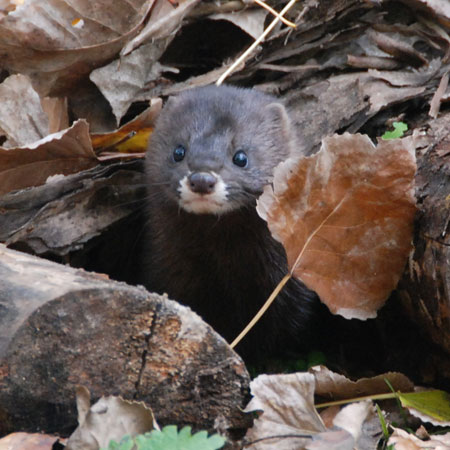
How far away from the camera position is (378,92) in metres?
4.70

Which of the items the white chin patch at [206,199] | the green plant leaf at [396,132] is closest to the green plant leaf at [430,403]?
the white chin patch at [206,199]

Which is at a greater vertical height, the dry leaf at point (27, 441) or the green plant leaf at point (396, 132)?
the green plant leaf at point (396, 132)

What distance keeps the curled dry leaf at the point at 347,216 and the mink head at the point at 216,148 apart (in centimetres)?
51

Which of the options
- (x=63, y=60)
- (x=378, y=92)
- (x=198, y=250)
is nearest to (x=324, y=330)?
(x=198, y=250)

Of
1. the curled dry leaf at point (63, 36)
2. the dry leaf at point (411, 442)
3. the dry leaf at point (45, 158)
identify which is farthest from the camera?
the curled dry leaf at point (63, 36)

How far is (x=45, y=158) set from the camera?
14.1ft

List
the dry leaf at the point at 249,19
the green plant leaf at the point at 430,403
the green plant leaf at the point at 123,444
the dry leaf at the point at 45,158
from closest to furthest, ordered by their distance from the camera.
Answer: the green plant leaf at the point at 123,444 → the green plant leaf at the point at 430,403 → the dry leaf at the point at 45,158 → the dry leaf at the point at 249,19

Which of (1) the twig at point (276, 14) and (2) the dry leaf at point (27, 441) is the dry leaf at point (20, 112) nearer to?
(1) the twig at point (276, 14)

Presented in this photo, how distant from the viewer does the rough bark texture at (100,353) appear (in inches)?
100

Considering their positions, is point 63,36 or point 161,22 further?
point 161,22

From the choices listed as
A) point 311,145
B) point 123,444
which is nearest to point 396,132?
point 311,145

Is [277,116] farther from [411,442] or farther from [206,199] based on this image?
[411,442]

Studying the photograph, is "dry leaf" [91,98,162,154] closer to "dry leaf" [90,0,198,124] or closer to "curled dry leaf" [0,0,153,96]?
"dry leaf" [90,0,198,124]

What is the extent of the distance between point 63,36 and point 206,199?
64.8 inches
